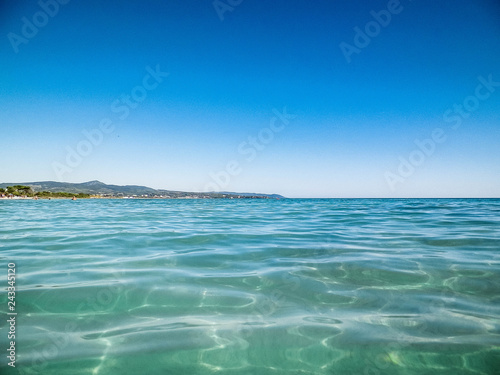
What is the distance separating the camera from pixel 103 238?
9969 mm

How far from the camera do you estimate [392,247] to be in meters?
8.35

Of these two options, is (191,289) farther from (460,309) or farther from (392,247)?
(392,247)

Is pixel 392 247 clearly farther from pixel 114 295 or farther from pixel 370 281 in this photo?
pixel 114 295

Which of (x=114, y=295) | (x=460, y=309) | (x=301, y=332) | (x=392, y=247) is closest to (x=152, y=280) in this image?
(x=114, y=295)

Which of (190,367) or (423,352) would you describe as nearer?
(190,367)

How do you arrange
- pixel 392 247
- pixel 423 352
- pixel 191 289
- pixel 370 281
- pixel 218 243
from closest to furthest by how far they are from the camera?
pixel 423 352, pixel 191 289, pixel 370 281, pixel 392 247, pixel 218 243

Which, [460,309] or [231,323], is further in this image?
[460,309]

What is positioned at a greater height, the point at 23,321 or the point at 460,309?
the point at 460,309

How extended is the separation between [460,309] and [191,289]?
409 centimetres

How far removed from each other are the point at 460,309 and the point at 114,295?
5216mm

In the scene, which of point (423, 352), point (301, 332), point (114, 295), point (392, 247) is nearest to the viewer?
point (423, 352)

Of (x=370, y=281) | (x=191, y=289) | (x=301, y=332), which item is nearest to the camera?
(x=301, y=332)

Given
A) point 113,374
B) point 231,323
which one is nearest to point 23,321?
point 113,374

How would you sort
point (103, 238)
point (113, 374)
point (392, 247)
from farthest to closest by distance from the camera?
point (103, 238)
point (392, 247)
point (113, 374)
